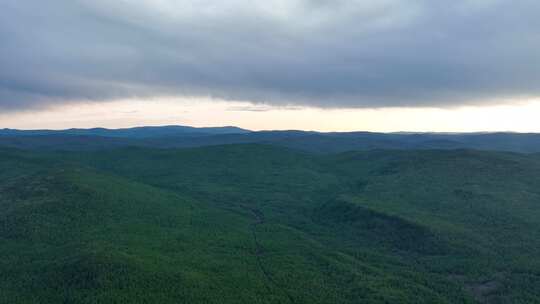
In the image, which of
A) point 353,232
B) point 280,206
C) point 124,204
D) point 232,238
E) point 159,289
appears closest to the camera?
point 159,289

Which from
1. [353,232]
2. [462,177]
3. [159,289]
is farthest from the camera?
[462,177]

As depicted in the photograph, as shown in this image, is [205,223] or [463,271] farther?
[205,223]

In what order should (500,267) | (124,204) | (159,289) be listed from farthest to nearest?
(124,204) < (500,267) < (159,289)

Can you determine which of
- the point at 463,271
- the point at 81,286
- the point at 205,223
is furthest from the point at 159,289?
the point at 463,271

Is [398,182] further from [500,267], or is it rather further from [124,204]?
[124,204]

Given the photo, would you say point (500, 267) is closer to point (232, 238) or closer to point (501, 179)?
point (232, 238)

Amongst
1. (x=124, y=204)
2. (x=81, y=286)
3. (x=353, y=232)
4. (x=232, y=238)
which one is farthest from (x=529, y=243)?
(x=124, y=204)
